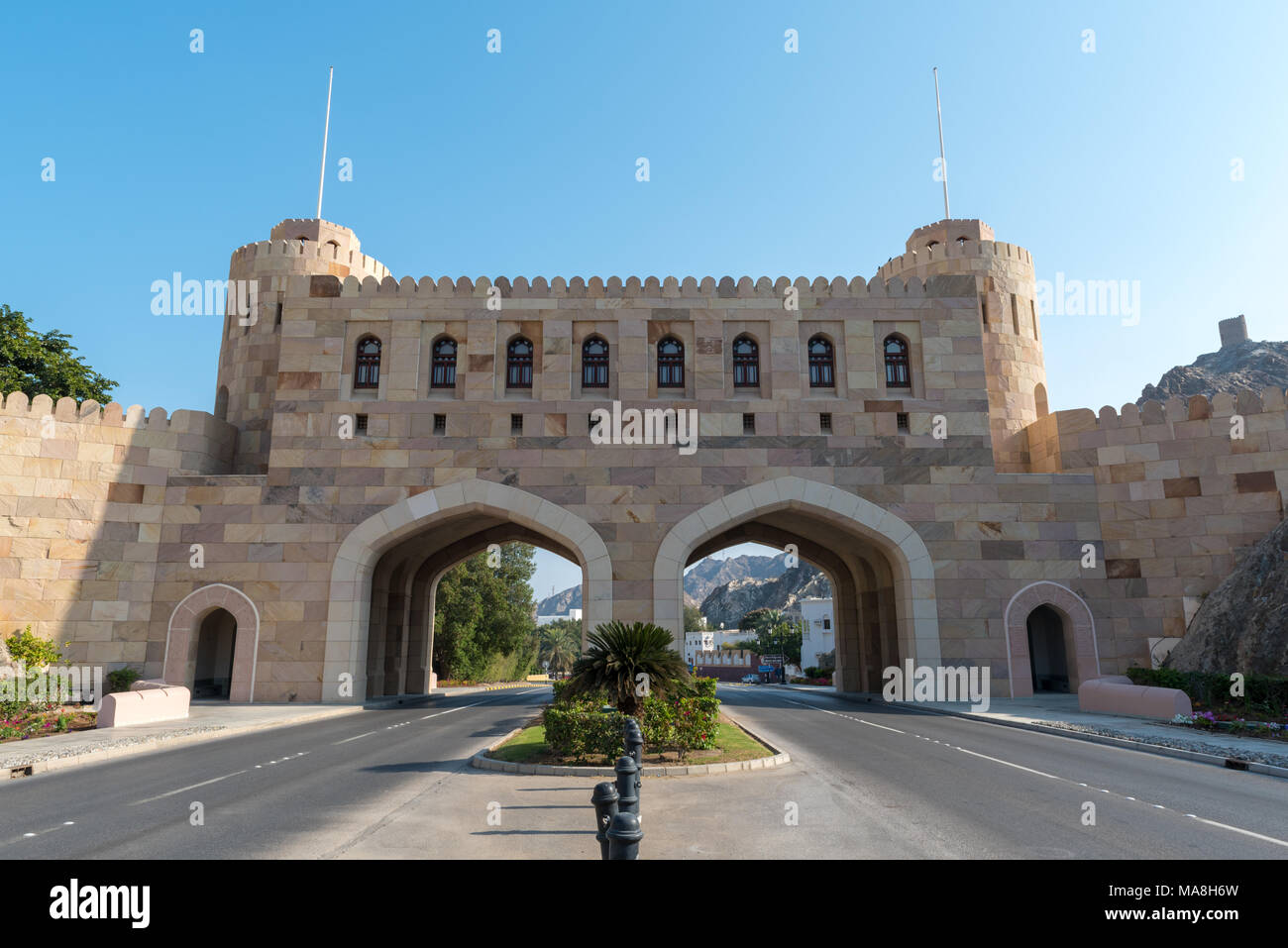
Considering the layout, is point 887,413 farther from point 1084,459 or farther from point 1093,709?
point 1093,709

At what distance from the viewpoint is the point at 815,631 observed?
8850cm

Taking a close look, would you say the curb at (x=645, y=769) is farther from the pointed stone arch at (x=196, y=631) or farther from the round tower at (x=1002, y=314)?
the round tower at (x=1002, y=314)

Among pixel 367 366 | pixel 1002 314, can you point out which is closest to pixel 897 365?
pixel 1002 314

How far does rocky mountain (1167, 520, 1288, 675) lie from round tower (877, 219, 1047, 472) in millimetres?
8882

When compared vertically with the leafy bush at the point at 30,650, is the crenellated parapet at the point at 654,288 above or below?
above

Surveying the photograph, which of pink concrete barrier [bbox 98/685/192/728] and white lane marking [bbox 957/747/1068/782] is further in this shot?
pink concrete barrier [bbox 98/685/192/728]

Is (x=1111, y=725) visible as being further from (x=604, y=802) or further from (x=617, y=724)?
(x=604, y=802)

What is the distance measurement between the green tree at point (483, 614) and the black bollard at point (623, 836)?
148 ft

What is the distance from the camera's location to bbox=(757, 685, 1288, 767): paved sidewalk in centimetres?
1338

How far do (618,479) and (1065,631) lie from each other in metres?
15.8

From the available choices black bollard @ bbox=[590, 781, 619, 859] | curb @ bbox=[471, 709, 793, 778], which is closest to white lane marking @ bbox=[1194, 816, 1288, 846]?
curb @ bbox=[471, 709, 793, 778]

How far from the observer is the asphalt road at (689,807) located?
718 centimetres

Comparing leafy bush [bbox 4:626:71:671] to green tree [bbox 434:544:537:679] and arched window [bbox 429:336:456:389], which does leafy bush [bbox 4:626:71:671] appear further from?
green tree [bbox 434:544:537:679]

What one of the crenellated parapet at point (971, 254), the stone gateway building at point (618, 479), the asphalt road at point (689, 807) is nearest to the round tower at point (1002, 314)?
the crenellated parapet at point (971, 254)
